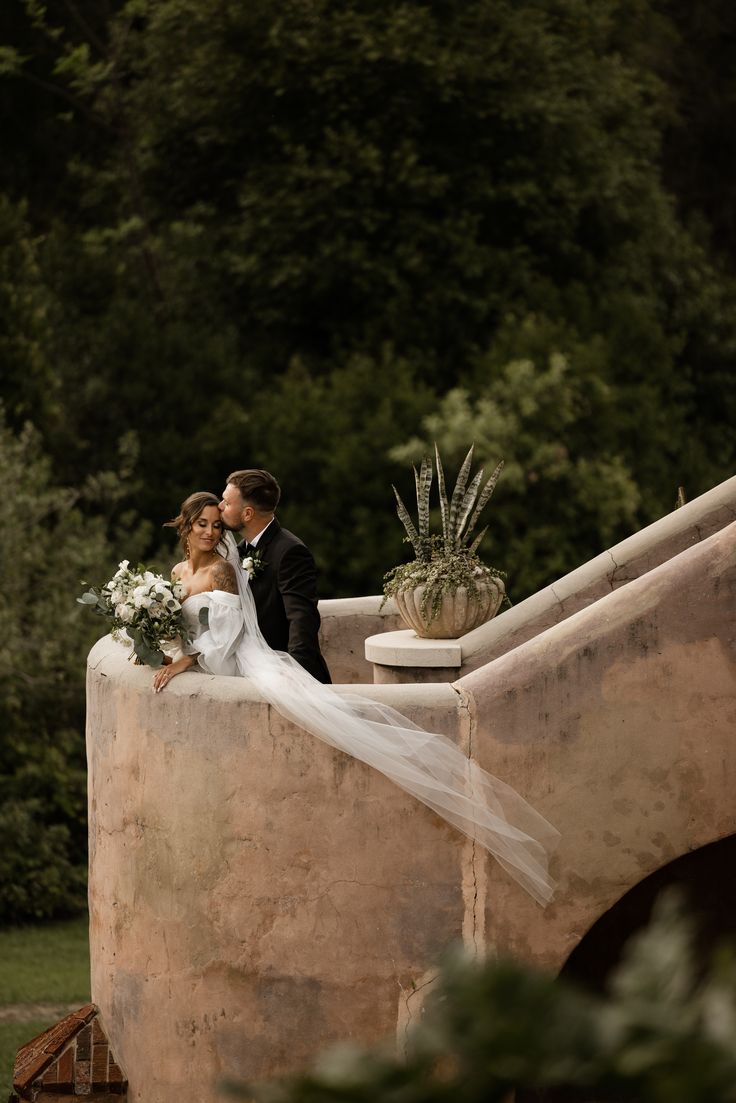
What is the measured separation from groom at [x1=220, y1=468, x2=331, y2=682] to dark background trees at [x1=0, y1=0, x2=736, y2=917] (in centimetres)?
1147

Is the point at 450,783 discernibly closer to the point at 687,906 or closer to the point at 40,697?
the point at 687,906

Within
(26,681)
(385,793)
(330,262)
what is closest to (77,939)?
(26,681)

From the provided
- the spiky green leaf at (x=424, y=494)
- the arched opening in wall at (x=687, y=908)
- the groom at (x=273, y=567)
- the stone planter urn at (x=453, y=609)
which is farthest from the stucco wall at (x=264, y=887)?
the spiky green leaf at (x=424, y=494)

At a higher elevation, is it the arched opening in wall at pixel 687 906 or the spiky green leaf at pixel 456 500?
the spiky green leaf at pixel 456 500

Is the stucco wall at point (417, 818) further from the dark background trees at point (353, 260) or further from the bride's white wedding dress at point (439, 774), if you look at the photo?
the dark background trees at point (353, 260)

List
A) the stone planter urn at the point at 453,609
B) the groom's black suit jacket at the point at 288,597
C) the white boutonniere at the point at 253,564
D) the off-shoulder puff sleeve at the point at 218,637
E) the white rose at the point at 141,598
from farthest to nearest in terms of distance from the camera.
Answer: the stone planter urn at the point at 453,609 < the white boutonniere at the point at 253,564 < the groom's black suit jacket at the point at 288,597 < the off-shoulder puff sleeve at the point at 218,637 < the white rose at the point at 141,598

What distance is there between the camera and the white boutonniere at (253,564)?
24.2 ft

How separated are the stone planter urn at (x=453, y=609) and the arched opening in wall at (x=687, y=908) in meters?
1.67

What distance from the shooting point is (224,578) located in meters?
7.27

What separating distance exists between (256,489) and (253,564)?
0.35m

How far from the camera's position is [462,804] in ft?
20.5

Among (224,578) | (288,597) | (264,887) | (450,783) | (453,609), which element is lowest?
(264,887)

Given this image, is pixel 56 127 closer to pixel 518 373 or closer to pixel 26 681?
pixel 518 373

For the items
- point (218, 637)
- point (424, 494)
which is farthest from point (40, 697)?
point (218, 637)
